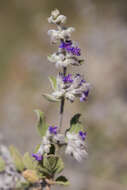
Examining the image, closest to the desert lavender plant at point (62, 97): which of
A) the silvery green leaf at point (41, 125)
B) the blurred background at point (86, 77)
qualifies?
the silvery green leaf at point (41, 125)

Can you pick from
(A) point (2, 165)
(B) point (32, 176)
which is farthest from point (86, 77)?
(B) point (32, 176)

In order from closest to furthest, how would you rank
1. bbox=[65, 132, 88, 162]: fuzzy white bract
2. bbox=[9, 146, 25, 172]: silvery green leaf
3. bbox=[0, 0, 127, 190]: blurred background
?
bbox=[65, 132, 88, 162]: fuzzy white bract < bbox=[9, 146, 25, 172]: silvery green leaf < bbox=[0, 0, 127, 190]: blurred background

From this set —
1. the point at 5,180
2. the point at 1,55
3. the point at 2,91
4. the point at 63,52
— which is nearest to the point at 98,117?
the point at 2,91

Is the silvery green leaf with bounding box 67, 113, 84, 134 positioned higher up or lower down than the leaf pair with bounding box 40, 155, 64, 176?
higher up

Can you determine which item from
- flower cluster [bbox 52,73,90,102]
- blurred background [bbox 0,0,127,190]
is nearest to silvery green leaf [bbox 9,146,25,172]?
flower cluster [bbox 52,73,90,102]

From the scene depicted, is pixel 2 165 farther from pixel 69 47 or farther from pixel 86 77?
pixel 86 77

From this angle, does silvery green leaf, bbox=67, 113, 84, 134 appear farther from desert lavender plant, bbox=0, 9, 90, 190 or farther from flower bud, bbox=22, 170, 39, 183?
flower bud, bbox=22, 170, 39, 183

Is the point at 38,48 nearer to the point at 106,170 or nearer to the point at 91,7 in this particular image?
the point at 91,7

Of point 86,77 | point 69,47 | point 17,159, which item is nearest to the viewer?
point 69,47
